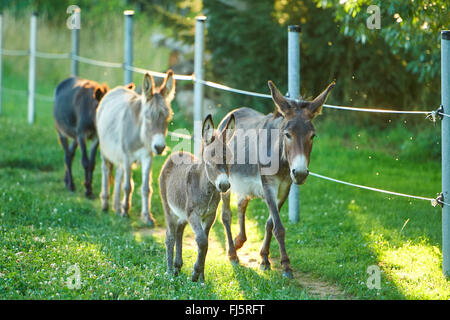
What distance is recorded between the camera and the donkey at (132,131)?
24.5 feet

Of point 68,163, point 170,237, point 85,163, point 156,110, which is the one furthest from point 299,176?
point 68,163

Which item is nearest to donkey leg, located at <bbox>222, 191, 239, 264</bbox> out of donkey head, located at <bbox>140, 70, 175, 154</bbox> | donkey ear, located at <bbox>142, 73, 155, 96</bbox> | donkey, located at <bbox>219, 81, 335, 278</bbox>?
donkey, located at <bbox>219, 81, 335, 278</bbox>

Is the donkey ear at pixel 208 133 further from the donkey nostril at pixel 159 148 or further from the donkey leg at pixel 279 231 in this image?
the donkey nostril at pixel 159 148

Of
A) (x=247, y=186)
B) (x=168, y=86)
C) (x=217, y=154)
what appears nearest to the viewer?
(x=217, y=154)

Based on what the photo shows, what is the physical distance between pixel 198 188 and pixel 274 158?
0.89 metres

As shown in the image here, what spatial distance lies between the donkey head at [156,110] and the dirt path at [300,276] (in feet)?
3.55

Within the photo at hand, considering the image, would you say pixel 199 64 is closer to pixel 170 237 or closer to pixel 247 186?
pixel 247 186

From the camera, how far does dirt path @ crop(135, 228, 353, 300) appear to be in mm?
5270

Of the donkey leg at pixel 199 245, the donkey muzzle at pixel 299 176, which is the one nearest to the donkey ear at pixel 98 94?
the donkey leg at pixel 199 245

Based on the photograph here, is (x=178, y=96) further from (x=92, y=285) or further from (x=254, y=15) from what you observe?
(x=92, y=285)

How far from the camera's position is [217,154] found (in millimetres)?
4961

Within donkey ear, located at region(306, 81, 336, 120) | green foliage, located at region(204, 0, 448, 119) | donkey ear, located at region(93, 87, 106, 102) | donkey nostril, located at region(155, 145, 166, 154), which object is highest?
green foliage, located at region(204, 0, 448, 119)

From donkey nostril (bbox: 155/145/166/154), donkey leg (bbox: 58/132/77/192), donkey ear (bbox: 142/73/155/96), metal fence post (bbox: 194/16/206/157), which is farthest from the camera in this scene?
donkey leg (bbox: 58/132/77/192)

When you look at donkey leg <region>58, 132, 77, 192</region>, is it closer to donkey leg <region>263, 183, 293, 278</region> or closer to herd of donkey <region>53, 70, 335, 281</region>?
herd of donkey <region>53, 70, 335, 281</region>
